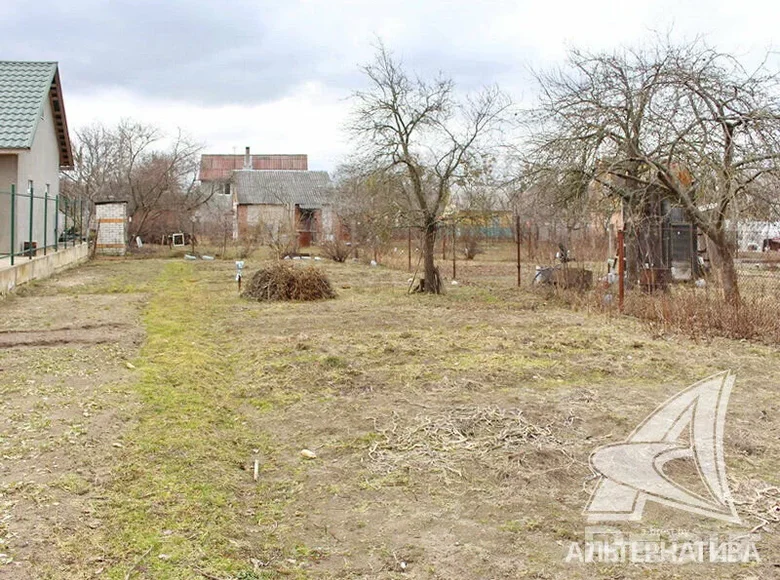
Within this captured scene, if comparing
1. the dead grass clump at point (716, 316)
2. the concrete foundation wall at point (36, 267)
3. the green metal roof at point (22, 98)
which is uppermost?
the green metal roof at point (22, 98)

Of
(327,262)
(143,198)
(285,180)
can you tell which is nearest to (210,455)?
(327,262)

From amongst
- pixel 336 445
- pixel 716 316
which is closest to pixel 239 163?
pixel 716 316

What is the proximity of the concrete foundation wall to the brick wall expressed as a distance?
5.32 m

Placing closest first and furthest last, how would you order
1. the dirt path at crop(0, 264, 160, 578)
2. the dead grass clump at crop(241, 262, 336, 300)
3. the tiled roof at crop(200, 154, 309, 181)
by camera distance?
the dirt path at crop(0, 264, 160, 578), the dead grass clump at crop(241, 262, 336, 300), the tiled roof at crop(200, 154, 309, 181)

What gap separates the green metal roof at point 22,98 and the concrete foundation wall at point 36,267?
2.92m

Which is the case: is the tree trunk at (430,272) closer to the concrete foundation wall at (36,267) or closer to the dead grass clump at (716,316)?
the dead grass clump at (716,316)

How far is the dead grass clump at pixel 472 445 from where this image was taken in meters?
4.38

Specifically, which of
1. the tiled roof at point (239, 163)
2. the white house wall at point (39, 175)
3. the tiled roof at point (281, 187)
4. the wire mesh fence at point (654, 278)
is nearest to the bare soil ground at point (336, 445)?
the wire mesh fence at point (654, 278)

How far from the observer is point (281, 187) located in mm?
48781

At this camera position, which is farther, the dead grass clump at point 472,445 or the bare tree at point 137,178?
the bare tree at point 137,178

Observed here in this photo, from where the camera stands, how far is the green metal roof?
1736 centimetres

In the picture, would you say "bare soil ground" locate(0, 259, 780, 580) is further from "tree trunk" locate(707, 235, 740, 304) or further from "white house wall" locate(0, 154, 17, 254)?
"white house wall" locate(0, 154, 17, 254)

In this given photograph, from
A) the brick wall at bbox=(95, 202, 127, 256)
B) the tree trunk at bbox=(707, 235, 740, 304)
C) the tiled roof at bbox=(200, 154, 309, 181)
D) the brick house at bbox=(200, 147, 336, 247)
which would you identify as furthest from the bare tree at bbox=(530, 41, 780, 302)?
the tiled roof at bbox=(200, 154, 309, 181)

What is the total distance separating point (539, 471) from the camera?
430cm
